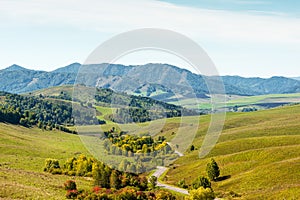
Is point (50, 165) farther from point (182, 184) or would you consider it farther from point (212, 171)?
point (212, 171)

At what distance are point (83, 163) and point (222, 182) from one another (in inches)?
1612

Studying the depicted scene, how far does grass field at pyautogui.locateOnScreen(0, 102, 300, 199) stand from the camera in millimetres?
59912

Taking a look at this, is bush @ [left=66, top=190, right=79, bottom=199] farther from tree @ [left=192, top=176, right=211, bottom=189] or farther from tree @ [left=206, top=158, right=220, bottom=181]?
tree @ [left=206, top=158, right=220, bottom=181]

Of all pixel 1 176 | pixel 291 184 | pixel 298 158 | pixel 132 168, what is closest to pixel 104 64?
pixel 132 168

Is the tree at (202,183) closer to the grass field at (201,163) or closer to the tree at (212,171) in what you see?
the grass field at (201,163)

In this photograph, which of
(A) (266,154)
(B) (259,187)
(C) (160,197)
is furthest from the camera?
(A) (266,154)

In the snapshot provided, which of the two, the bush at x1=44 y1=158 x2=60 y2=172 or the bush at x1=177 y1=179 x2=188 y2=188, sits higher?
the bush at x1=44 y1=158 x2=60 y2=172

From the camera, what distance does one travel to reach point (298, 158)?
106m

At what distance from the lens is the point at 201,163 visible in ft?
426

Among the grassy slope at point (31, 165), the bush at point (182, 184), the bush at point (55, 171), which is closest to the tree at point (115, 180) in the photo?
the grassy slope at point (31, 165)

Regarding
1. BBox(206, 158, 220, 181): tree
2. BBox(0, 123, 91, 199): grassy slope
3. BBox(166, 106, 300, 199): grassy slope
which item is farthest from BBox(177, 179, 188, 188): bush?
BBox(0, 123, 91, 199): grassy slope

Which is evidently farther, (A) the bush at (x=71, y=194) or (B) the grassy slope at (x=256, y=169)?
(B) the grassy slope at (x=256, y=169)

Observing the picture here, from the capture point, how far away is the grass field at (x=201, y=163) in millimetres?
59912

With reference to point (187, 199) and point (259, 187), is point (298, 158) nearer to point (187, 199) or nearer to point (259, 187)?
point (259, 187)
